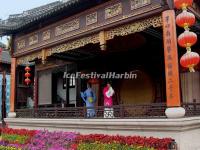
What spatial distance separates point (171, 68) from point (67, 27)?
17.7 feet

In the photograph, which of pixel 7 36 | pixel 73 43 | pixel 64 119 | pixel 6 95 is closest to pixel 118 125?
pixel 64 119

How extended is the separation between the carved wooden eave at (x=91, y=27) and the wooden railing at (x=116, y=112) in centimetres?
246

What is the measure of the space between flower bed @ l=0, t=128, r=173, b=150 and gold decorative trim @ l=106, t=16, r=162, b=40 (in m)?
3.45

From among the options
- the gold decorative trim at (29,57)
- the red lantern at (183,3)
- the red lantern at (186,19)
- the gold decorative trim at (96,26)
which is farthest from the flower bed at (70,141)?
the gold decorative trim at (96,26)

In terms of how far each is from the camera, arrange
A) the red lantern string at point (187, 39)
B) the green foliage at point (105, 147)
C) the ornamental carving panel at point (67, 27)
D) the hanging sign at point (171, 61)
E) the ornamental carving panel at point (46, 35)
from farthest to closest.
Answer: the ornamental carving panel at point (46, 35) < the ornamental carving panel at point (67, 27) < the green foliage at point (105, 147) < the hanging sign at point (171, 61) < the red lantern string at point (187, 39)

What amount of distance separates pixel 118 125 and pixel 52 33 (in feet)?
18.2

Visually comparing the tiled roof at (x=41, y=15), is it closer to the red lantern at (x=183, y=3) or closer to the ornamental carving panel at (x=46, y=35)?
the ornamental carving panel at (x=46, y=35)

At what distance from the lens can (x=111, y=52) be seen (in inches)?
564

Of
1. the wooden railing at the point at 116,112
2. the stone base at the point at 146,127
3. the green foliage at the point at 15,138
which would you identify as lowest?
the green foliage at the point at 15,138

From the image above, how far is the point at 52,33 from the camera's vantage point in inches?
507

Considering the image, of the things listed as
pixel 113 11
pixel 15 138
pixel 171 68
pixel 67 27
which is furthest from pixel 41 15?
pixel 171 68

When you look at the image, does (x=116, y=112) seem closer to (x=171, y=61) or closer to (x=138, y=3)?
(x=171, y=61)

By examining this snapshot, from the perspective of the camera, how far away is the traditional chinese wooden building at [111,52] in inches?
364

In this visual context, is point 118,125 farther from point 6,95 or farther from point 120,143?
point 6,95
